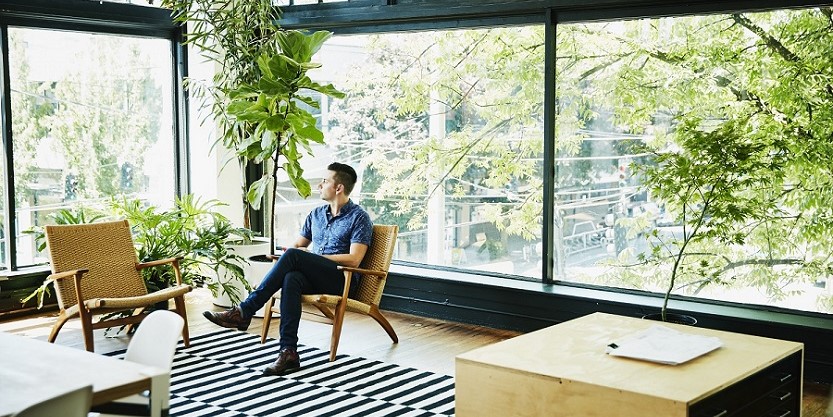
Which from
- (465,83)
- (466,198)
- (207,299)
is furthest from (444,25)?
(207,299)

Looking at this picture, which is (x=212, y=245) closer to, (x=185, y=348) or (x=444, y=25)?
(x=185, y=348)

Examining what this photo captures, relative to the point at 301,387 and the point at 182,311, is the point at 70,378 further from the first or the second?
the point at 182,311

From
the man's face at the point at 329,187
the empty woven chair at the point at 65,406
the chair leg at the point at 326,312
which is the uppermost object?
the man's face at the point at 329,187

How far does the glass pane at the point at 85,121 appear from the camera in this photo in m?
7.00

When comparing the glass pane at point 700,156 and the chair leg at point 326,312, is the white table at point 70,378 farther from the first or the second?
the glass pane at point 700,156

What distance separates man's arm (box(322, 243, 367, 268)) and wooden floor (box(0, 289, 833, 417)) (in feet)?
1.83

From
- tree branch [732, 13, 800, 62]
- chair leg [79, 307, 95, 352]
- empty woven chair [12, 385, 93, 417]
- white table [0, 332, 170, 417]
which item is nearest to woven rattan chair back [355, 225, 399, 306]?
chair leg [79, 307, 95, 352]

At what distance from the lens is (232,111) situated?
634cm

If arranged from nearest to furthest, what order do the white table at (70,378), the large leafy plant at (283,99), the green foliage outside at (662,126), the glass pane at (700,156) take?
1. the white table at (70,378)
2. the glass pane at (700,156)
3. the green foliage outside at (662,126)
4. the large leafy plant at (283,99)

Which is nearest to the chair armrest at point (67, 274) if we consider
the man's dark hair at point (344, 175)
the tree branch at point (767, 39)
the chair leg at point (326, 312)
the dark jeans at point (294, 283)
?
the dark jeans at point (294, 283)

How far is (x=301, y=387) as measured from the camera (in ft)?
16.6

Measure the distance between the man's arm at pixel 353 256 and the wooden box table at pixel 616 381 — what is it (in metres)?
1.96

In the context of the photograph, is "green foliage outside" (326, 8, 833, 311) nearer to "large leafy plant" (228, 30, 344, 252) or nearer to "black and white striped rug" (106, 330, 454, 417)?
"large leafy plant" (228, 30, 344, 252)

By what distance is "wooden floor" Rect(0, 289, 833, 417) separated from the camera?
5723 mm
